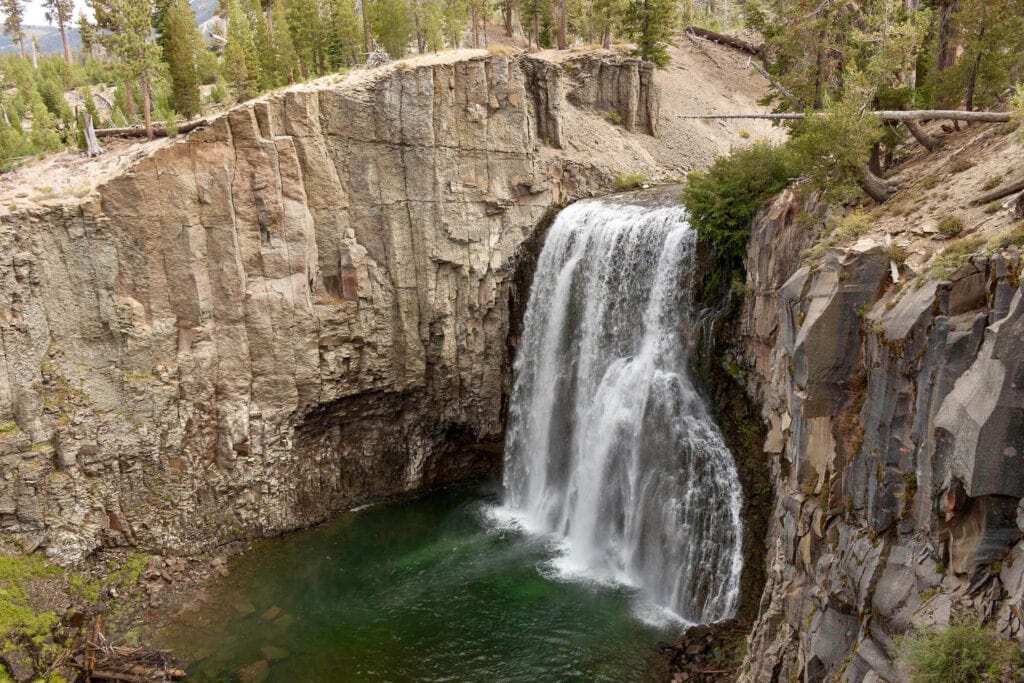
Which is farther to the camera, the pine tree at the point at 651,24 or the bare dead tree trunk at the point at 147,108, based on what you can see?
the pine tree at the point at 651,24

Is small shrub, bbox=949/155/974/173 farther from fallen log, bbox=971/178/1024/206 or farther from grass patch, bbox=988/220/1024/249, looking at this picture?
grass patch, bbox=988/220/1024/249

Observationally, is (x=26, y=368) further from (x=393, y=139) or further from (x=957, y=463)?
(x=957, y=463)

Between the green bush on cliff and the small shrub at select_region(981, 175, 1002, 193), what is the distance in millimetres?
5796

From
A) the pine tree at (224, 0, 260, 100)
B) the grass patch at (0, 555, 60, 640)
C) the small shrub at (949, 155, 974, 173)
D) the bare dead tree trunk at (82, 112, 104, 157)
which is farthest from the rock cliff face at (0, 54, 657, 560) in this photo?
the small shrub at (949, 155, 974, 173)

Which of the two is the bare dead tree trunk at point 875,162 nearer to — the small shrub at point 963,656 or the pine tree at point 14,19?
the small shrub at point 963,656

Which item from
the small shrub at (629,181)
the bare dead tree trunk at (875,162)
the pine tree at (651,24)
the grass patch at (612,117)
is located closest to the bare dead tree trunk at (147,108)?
the small shrub at (629,181)

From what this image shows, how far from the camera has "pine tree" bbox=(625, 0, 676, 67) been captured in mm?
40531

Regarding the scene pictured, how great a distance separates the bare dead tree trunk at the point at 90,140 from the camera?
82.8 feet

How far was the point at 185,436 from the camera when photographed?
23.7 meters

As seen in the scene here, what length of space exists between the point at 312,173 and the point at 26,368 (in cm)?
1078

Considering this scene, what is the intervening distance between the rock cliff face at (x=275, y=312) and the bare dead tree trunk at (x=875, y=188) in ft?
49.5

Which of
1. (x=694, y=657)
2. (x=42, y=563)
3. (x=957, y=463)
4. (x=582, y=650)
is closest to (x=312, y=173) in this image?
(x=42, y=563)

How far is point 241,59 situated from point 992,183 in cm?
3217

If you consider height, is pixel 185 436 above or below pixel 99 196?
below
